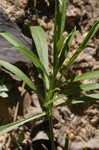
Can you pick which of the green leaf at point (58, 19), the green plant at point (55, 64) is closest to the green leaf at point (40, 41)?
the green plant at point (55, 64)

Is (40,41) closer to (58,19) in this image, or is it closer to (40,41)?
(40,41)

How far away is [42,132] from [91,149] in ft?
1.14

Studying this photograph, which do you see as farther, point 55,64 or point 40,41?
point 40,41

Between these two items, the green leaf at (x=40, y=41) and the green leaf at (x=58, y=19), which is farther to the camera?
the green leaf at (x=40, y=41)

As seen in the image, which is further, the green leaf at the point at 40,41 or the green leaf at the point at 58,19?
the green leaf at the point at 40,41

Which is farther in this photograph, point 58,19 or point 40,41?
point 40,41

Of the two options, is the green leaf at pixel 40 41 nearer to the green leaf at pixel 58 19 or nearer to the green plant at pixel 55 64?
the green plant at pixel 55 64

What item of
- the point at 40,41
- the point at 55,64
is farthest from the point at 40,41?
the point at 55,64

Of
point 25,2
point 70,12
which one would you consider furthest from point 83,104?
point 25,2

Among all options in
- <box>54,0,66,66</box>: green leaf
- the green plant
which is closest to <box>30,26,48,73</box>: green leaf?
the green plant

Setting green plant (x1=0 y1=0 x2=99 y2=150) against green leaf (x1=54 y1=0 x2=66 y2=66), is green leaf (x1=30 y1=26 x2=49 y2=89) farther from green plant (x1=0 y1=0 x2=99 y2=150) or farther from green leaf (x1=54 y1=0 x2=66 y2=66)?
green leaf (x1=54 y1=0 x2=66 y2=66)

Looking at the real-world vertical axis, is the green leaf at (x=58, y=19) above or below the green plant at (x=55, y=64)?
above

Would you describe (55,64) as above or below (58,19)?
below

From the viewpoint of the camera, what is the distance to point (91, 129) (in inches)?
85.3
